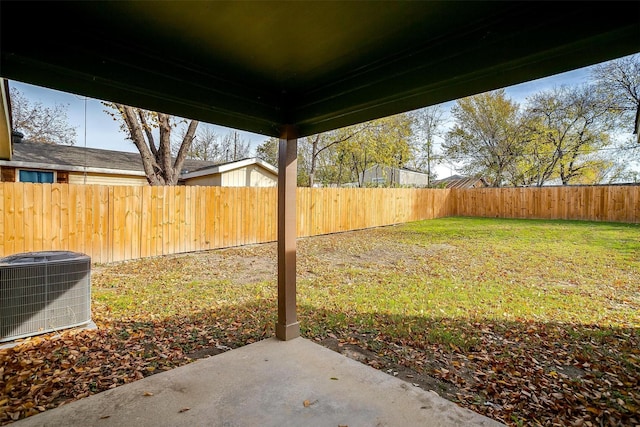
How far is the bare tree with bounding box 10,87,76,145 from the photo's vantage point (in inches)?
541

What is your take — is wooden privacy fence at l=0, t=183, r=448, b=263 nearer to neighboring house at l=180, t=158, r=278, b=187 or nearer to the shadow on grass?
the shadow on grass

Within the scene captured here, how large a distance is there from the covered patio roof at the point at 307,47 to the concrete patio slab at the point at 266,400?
2.11m

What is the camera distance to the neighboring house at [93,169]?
32.4 ft

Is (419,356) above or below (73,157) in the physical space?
below

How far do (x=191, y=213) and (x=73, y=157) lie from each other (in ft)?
21.5

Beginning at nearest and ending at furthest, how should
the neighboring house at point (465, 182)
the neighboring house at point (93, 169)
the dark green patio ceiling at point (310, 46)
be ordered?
the dark green patio ceiling at point (310, 46) → the neighboring house at point (93, 169) → the neighboring house at point (465, 182)

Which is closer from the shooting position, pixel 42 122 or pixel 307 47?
pixel 307 47

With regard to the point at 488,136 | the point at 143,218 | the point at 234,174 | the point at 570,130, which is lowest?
the point at 143,218

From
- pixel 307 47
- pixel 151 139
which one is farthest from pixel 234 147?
pixel 307 47

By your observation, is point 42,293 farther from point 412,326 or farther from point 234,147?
point 234,147

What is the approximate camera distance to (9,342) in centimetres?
330

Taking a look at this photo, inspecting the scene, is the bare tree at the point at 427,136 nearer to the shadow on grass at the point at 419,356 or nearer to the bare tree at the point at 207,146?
the bare tree at the point at 207,146

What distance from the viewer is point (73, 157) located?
11211 millimetres

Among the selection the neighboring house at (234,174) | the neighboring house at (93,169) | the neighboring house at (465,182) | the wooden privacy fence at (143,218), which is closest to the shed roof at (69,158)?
the neighboring house at (93,169)
